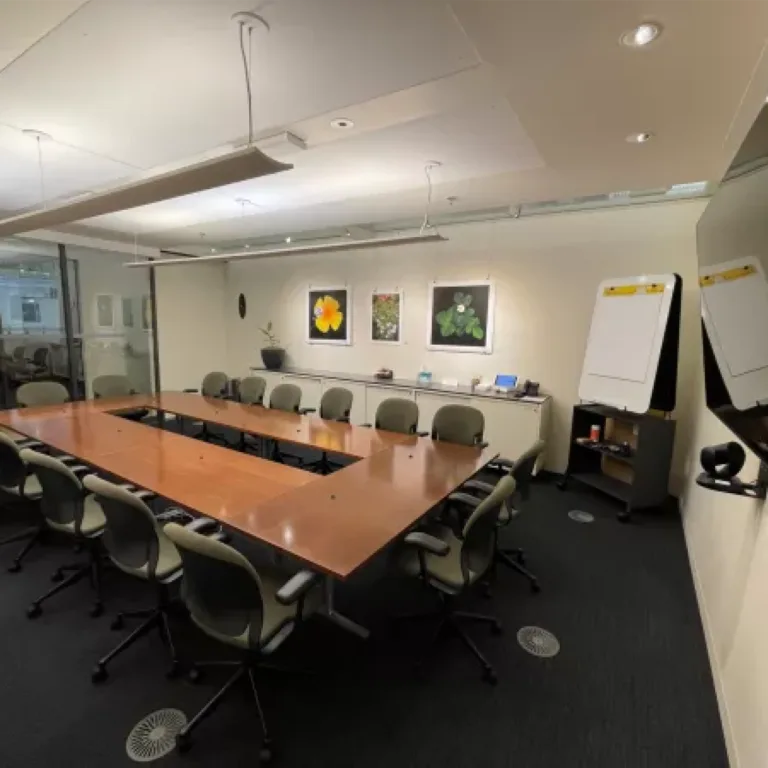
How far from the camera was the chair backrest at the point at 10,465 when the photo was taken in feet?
9.24

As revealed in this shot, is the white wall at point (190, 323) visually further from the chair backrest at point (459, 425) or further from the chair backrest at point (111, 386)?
the chair backrest at point (459, 425)

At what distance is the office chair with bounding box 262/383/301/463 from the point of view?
4867 mm

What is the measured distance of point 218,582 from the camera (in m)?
1.63

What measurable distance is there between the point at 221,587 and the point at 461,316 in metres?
4.23

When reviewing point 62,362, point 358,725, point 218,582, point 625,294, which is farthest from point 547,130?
point 62,362

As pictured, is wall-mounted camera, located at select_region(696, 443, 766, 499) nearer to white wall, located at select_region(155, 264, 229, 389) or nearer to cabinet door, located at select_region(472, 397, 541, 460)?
cabinet door, located at select_region(472, 397, 541, 460)

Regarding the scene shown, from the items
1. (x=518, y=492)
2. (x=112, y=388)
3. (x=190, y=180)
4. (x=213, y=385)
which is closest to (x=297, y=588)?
(x=518, y=492)

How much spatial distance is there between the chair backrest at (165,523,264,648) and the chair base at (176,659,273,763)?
0.33m

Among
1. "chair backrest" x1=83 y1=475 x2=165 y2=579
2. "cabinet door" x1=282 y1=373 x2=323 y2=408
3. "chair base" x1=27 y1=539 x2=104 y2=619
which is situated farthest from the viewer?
"cabinet door" x1=282 y1=373 x2=323 y2=408

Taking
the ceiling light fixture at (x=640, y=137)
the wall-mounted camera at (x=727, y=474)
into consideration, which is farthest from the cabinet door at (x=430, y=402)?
the wall-mounted camera at (x=727, y=474)

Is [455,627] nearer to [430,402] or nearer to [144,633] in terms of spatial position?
[144,633]

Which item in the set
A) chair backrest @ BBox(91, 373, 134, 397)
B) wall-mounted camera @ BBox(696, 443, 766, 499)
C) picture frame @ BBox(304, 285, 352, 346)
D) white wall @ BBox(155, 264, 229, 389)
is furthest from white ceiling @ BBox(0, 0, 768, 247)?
white wall @ BBox(155, 264, 229, 389)

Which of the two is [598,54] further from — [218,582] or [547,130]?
[218,582]

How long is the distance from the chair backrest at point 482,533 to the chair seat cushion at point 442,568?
60mm
